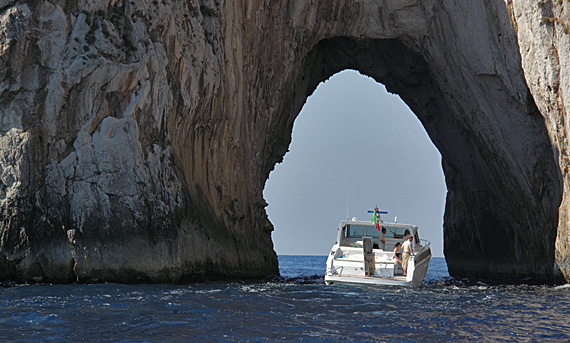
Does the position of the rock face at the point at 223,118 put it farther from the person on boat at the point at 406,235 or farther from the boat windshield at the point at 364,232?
the person on boat at the point at 406,235

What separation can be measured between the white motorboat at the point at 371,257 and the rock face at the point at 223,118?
4.07m

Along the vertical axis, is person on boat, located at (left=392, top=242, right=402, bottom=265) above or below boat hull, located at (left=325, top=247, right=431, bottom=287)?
above

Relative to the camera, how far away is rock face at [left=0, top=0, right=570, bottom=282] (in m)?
17.0

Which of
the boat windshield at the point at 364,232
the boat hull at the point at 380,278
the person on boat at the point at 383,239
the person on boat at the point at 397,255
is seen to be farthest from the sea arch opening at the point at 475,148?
the boat hull at the point at 380,278

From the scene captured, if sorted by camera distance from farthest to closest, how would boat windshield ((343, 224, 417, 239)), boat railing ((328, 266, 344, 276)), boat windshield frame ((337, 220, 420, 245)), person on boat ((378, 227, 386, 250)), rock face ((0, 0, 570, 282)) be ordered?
boat windshield ((343, 224, 417, 239)) → boat windshield frame ((337, 220, 420, 245)) → person on boat ((378, 227, 386, 250)) → boat railing ((328, 266, 344, 276)) → rock face ((0, 0, 570, 282))

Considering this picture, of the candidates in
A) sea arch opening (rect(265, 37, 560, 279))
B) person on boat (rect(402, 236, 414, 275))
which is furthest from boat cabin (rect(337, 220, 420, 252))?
sea arch opening (rect(265, 37, 560, 279))

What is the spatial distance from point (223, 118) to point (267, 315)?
12.3 meters

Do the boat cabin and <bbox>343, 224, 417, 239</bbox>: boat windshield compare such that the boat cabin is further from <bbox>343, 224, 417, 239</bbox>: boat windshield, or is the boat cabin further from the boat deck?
the boat deck

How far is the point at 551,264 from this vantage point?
23172 mm

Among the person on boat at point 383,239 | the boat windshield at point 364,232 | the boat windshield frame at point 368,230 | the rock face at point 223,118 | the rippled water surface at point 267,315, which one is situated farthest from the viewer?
the boat windshield at point 364,232

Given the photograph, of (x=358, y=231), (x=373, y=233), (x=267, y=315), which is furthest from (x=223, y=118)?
(x=267, y=315)

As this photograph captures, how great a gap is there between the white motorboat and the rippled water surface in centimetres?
107

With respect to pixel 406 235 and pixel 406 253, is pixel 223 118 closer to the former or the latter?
pixel 406 235

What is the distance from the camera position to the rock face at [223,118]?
17047 mm
